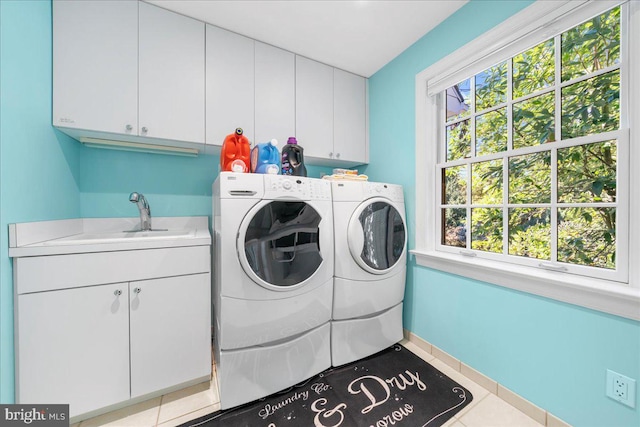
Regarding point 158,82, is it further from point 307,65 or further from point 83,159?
point 307,65

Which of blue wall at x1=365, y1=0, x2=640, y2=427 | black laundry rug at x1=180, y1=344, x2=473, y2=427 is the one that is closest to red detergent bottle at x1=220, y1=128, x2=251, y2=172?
blue wall at x1=365, y1=0, x2=640, y2=427

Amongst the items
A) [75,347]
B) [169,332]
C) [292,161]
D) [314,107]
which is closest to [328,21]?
[314,107]

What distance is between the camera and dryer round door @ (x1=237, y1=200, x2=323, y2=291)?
1269 mm

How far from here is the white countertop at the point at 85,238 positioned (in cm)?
109

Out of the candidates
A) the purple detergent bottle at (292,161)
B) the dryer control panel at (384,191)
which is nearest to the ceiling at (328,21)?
the purple detergent bottle at (292,161)

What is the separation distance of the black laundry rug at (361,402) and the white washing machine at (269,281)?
75 mm

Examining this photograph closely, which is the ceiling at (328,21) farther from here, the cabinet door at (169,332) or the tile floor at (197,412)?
the tile floor at (197,412)

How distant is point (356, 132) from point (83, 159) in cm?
222

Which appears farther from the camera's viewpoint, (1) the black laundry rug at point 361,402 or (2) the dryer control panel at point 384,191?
(2) the dryer control panel at point 384,191

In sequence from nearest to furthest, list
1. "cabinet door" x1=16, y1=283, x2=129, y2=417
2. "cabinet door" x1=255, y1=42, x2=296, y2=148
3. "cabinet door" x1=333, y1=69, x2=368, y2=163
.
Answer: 1. "cabinet door" x1=16, y1=283, x2=129, y2=417
2. "cabinet door" x1=255, y1=42, x2=296, y2=148
3. "cabinet door" x1=333, y1=69, x2=368, y2=163

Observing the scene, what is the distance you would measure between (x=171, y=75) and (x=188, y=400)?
2.05 metres

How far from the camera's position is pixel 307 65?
2.07m

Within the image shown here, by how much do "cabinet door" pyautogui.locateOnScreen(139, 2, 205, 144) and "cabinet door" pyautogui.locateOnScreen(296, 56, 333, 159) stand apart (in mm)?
769

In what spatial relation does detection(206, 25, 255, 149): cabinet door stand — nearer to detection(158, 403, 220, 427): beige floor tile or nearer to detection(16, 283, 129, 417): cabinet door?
detection(16, 283, 129, 417): cabinet door
